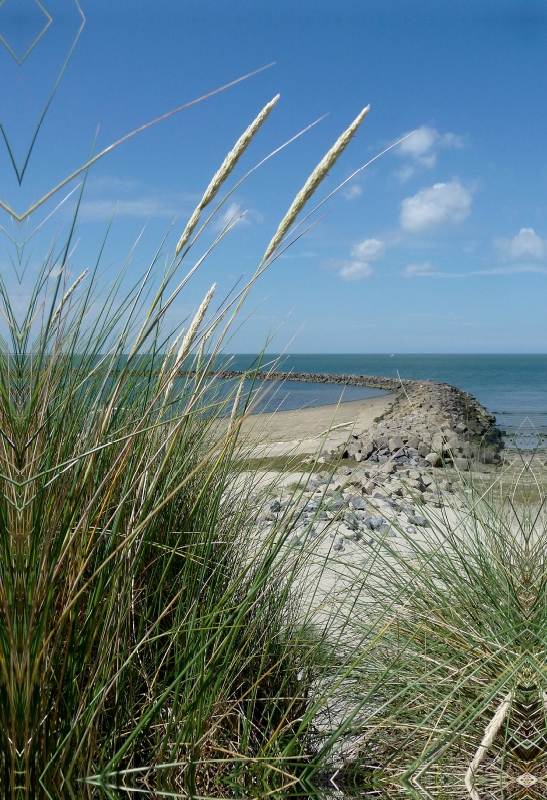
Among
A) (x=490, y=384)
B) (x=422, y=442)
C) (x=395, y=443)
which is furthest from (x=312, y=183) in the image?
(x=490, y=384)

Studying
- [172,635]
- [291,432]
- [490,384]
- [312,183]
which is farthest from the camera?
[490,384]

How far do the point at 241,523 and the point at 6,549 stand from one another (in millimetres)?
980

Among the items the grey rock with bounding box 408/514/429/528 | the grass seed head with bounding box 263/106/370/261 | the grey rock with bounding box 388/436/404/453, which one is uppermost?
the grass seed head with bounding box 263/106/370/261

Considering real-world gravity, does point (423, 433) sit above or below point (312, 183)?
below

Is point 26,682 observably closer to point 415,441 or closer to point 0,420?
point 0,420

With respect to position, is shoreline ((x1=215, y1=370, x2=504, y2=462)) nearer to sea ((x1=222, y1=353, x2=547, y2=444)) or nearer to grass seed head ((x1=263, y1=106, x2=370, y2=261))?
sea ((x1=222, y1=353, x2=547, y2=444))

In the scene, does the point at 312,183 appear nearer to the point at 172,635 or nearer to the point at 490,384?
the point at 172,635

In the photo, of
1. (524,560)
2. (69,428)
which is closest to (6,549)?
(69,428)

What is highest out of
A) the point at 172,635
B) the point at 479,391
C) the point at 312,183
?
the point at 312,183

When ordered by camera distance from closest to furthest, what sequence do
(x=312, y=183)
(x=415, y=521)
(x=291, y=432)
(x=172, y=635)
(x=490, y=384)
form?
→ 1. (x=312, y=183)
2. (x=172, y=635)
3. (x=415, y=521)
4. (x=291, y=432)
5. (x=490, y=384)

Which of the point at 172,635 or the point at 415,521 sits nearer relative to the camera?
the point at 172,635

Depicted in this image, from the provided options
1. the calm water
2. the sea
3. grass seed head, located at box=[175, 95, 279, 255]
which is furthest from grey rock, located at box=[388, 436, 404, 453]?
grass seed head, located at box=[175, 95, 279, 255]

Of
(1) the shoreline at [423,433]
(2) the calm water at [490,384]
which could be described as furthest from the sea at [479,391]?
(1) the shoreline at [423,433]

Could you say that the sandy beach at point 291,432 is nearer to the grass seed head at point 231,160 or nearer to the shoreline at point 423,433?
the shoreline at point 423,433
